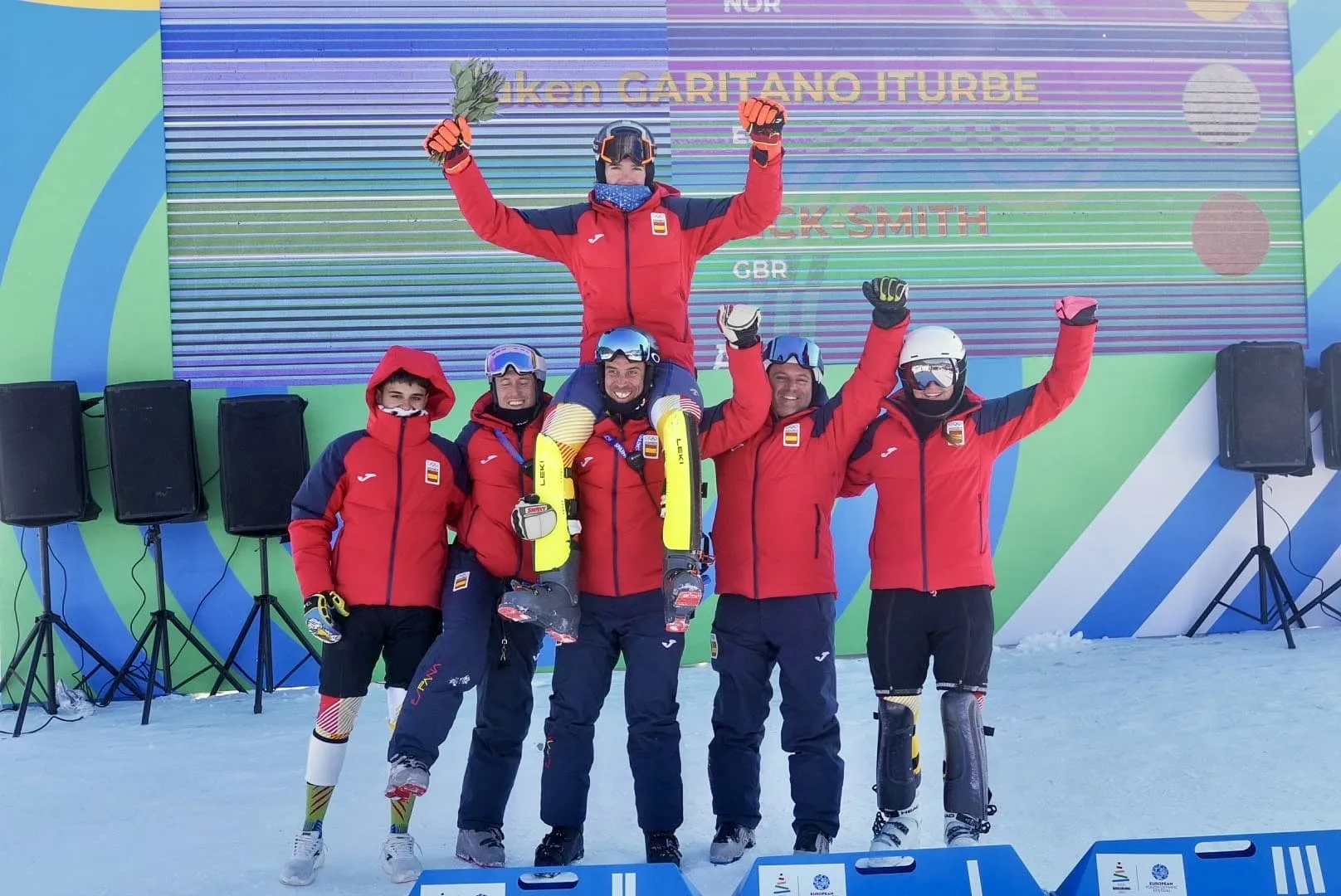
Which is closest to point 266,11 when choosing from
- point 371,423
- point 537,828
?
point 371,423

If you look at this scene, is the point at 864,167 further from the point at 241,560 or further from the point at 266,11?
the point at 241,560

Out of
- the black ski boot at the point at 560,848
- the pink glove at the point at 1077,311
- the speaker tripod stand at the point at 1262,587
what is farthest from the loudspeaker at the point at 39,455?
the speaker tripod stand at the point at 1262,587

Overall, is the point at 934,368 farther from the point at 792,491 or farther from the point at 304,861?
the point at 304,861

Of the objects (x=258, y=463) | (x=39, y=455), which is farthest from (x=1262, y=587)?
(x=39, y=455)

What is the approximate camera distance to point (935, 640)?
3.64 meters

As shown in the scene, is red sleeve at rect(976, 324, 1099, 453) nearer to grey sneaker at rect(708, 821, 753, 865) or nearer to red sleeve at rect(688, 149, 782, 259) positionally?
red sleeve at rect(688, 149, 782, 259)

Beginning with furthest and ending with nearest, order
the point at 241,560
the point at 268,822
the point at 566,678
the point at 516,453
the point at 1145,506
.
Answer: the point at 1145,506, the point at 241,560, the point at 268,822, the point at 516,453, the point at 566,678

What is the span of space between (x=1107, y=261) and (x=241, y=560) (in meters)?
4.70

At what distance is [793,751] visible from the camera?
366 cm

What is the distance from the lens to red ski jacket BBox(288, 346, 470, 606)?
148 inches

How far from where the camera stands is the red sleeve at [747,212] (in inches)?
153

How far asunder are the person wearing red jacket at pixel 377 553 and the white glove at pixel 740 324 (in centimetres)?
96

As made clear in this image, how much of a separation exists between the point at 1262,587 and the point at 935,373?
377cm

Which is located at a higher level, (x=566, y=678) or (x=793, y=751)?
(x=566, y=678)
